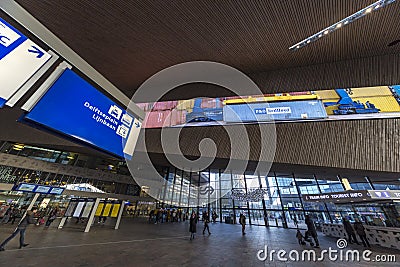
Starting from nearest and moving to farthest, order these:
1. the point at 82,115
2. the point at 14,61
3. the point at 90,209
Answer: the point at 14,61
the point at 82,115
the point at 90,209

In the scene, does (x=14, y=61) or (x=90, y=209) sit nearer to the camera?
(x=14, y=61)

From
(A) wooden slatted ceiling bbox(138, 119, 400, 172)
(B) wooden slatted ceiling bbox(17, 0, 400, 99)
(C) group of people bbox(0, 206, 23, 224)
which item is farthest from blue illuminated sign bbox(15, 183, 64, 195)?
(A) wooden slatted ceiling bbox(138, 119, 400, 172)

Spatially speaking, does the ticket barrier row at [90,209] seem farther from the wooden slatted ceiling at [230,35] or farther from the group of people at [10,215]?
the wooden slatted ceiling at [230,35]

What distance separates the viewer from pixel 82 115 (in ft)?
5.98

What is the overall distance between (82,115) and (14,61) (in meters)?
0.65

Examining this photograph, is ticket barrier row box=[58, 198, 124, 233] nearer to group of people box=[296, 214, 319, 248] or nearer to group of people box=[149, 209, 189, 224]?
group of people box=[149, 209, 189, 224]

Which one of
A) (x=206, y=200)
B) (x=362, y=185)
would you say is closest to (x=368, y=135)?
(x=362, y=185)

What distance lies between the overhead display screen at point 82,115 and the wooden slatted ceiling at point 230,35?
4.22 m

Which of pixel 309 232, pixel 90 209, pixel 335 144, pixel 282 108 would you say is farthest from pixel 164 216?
pixel 335 144

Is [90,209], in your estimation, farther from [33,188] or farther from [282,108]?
[282,108]

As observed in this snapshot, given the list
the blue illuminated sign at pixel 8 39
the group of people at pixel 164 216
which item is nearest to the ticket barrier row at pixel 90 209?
the group of people at pixel 164 216

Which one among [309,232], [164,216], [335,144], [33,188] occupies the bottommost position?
[309,232]

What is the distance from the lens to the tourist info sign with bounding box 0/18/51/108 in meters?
1.24

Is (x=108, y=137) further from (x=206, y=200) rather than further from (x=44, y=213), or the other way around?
(x=206, y=200)
